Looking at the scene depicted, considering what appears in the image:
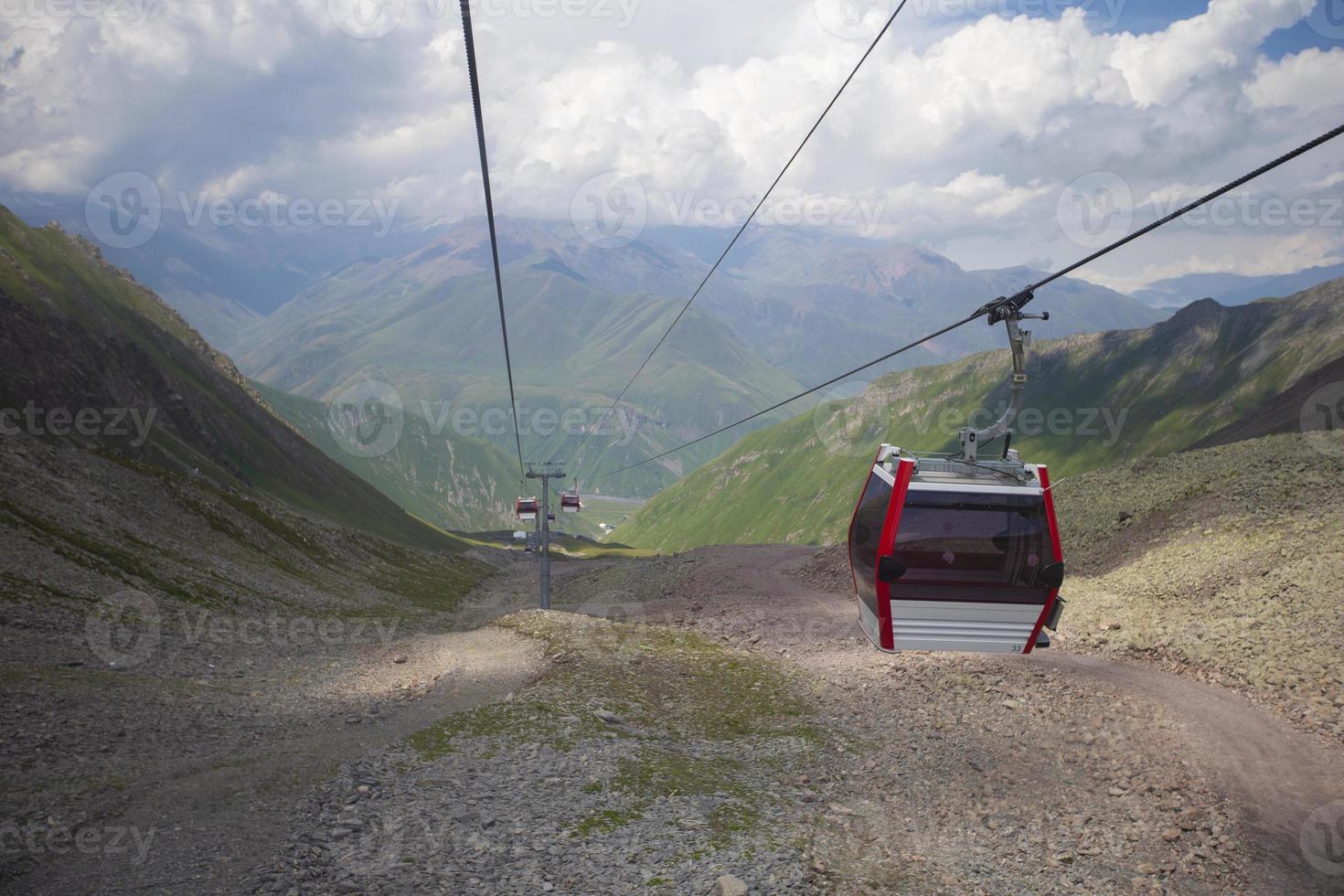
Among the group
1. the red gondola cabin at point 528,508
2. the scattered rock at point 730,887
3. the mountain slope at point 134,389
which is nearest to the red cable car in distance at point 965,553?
the scattered rock at point 730,887

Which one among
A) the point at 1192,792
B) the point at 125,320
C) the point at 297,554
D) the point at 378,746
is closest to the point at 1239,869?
the point at 1192,792

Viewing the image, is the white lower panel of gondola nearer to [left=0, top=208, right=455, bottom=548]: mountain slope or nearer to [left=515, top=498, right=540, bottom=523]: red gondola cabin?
[left=515, top=498, right=540, bottom=523]: red gondola cabin

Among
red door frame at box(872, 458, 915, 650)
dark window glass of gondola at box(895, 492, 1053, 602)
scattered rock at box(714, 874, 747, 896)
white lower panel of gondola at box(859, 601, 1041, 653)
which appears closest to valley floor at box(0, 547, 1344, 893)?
scattered rock at box(714, 874, 747, 896)

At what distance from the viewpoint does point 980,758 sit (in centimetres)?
1917

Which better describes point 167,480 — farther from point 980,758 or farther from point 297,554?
point 980,758

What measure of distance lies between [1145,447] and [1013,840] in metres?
211

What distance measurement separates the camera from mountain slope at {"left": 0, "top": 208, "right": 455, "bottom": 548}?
75625 millimetres

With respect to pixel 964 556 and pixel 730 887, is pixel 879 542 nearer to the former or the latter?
pixel 964 556

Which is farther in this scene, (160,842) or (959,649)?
(959,649)

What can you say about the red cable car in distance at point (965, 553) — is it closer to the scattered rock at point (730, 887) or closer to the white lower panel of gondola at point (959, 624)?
the white lower panel of gondola at point (959, 624)

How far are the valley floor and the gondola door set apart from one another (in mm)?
3784

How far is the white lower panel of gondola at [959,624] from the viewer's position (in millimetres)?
17016

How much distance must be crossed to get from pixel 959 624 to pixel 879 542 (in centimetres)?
259

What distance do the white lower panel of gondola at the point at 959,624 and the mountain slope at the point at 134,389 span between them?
6982cm
